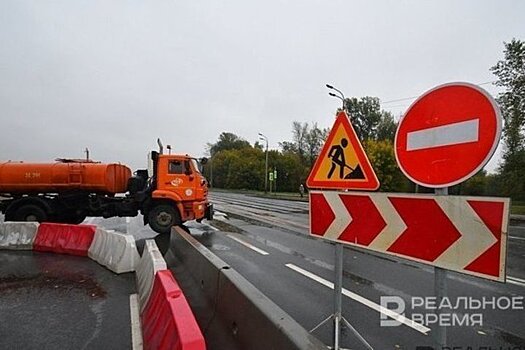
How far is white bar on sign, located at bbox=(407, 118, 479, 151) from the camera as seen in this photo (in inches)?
89.7

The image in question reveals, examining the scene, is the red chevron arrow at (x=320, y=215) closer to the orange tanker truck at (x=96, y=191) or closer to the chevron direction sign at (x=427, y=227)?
the chevron direction sign at (x=427, y=227)

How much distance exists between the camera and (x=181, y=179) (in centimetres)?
1283

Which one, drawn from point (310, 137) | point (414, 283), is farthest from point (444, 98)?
point (310, 137)

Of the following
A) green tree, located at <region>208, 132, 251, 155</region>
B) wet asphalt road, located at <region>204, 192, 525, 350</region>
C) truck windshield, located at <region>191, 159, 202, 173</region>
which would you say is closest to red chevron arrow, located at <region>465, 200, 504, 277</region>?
wet asphalt road, located at <region>204, 192, 525, 350</region>

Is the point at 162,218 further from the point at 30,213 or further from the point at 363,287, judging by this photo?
the point at 363,287

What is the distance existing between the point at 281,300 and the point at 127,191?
10.2 meters

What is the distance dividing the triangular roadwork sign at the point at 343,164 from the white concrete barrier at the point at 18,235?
8806mm

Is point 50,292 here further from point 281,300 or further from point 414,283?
point 414,283

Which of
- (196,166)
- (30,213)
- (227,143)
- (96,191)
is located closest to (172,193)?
(196,166)

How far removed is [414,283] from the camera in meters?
6.38

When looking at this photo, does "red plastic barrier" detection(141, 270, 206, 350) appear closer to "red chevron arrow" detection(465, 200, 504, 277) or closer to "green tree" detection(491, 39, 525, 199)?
"red chevron arrow" detection(465, 200, 504, 277)

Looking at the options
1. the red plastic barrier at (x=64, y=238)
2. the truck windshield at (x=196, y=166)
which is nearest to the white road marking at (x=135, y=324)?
the red plastic barrier at (x=64, y=238)

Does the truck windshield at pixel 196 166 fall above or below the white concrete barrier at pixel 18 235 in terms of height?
above

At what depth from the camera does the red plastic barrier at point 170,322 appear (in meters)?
2.42
